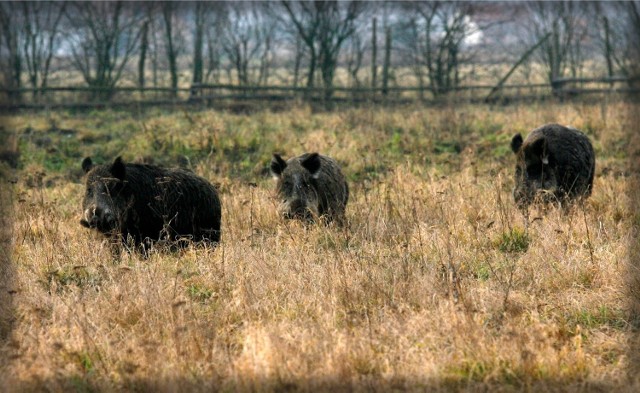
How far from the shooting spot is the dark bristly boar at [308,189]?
28.3 ft

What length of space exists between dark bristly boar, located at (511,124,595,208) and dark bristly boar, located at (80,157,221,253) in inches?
148

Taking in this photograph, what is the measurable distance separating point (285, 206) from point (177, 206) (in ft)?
5.06

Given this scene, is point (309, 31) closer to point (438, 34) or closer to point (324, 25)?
point (324, 25)

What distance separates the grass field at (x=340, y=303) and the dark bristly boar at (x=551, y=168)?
12.3 inches

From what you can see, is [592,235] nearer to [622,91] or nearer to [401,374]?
[401,374]

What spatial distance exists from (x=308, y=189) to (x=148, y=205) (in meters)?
2.19

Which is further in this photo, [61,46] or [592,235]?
[61,46]

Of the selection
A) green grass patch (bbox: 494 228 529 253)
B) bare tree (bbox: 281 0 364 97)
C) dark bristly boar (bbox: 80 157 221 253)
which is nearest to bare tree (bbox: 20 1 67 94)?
bare tree (bbox: 281 0 364 97)

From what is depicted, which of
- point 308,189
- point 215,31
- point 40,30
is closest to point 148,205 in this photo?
point 308,189

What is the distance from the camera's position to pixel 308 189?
885cm

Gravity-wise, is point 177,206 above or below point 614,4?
below

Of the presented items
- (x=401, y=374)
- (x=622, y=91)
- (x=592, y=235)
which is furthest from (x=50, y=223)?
(x=622, y=91)

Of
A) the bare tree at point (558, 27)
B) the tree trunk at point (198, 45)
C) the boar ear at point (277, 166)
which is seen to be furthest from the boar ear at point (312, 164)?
the bare tree at point (558, 27)

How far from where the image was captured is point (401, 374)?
4.47 meters
